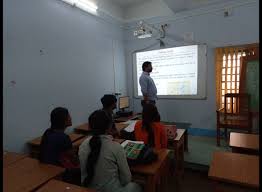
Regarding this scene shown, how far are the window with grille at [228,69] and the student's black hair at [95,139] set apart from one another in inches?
122

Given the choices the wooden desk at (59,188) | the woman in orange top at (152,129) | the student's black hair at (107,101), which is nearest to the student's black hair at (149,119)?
the woman in orange top at (152,129)

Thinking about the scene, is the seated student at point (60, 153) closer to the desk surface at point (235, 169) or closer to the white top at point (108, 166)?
the white top at point (108, 166)

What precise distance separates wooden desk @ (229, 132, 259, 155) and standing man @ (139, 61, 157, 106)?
1751 millimetres

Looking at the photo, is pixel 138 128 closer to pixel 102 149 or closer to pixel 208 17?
pixel 102 149

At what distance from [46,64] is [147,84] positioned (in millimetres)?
1765

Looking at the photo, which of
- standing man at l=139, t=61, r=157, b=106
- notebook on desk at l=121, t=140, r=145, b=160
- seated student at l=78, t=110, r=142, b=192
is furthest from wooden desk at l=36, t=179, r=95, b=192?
standing man at l=139, t=61, r=157, b=106

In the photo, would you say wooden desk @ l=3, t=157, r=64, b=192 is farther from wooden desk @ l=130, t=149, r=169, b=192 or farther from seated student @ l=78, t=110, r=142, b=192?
wooden desk @ l=130, t=149, r=169, b=192

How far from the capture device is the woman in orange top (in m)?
2.01

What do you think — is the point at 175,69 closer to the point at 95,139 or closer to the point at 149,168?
the point at 149,168

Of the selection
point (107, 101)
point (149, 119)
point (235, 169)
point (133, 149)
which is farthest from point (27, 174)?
point (235, 169)

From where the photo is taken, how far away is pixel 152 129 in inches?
80.0

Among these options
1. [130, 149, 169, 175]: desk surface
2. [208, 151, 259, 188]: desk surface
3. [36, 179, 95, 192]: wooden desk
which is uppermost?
[208, 151, 259, 188]: desk surface

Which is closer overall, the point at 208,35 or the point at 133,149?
the point at 133,149

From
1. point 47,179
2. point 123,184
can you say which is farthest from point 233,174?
point 47,179
